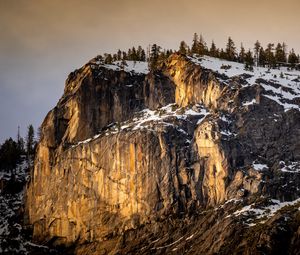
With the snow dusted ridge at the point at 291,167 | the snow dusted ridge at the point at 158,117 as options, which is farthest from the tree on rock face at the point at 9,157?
the snow dusted ridge at the point at 291,167

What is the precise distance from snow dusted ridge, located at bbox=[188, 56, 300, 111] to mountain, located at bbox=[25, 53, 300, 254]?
26 centimetres

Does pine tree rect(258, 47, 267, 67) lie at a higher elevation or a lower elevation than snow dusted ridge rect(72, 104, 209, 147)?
higher

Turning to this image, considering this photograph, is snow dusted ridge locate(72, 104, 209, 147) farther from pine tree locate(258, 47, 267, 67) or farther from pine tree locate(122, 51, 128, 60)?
pine tree locate(258, 47, 267, 67)

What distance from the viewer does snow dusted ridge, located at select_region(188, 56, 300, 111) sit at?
145 meters

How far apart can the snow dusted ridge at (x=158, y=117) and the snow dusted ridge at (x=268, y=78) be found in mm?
8889

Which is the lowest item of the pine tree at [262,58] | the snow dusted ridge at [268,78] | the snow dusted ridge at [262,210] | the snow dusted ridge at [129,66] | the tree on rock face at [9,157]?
the snow dusted ridge at [262,210]

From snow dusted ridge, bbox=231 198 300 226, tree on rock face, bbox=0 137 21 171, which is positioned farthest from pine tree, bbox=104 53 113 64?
snow dusted ridge, bbox=231 198 300 226

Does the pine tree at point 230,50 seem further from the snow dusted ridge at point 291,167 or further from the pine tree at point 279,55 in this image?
the snow dusted ridge at point 291,167

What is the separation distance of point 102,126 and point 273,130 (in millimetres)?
34890

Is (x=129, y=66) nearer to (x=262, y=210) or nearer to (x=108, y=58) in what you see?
(x=108, y=58)

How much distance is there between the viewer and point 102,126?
153m

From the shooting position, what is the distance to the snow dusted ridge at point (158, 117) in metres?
143

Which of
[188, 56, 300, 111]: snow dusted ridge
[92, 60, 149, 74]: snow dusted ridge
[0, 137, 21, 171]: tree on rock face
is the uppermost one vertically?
[92, 60, 149, 74]: snow dusted ridge

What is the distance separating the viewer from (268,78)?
151 m
